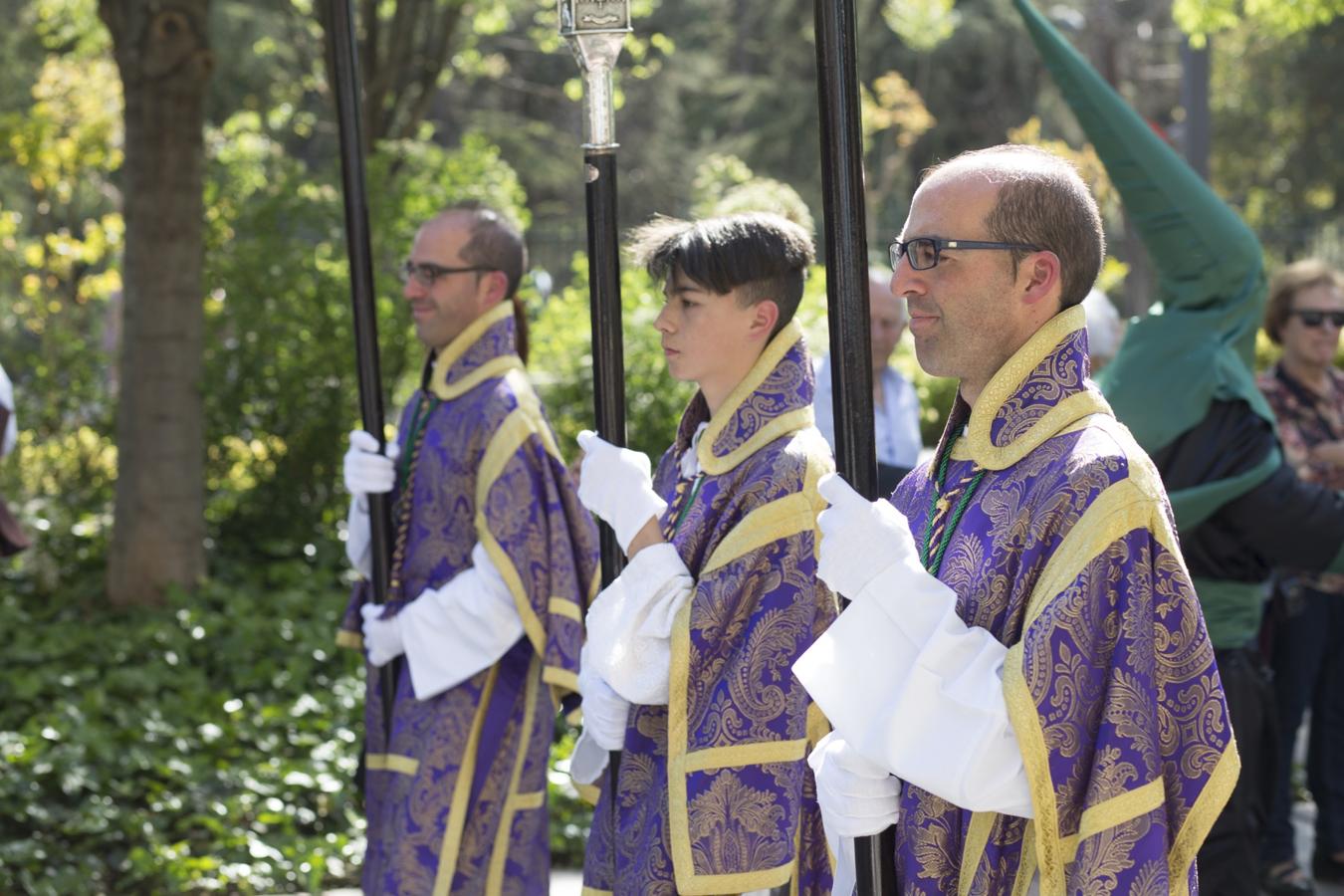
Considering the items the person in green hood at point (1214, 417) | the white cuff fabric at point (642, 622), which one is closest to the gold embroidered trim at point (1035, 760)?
the white cuff fabric at point (642, 622)

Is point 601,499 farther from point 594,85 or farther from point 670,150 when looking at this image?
point 670,150

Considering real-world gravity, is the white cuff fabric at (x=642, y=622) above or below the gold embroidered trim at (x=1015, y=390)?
below

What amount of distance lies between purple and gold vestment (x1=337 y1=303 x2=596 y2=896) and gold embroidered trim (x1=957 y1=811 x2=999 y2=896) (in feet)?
6.20

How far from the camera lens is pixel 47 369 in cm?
923

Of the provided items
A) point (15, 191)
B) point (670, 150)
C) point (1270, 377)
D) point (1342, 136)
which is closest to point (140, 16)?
point (1270, 377)

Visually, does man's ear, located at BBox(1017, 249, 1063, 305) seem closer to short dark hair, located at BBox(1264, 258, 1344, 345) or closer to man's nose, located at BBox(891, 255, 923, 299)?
man's nose, located at BBox(891, 255, 923, 299)

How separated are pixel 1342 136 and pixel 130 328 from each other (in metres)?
25.6

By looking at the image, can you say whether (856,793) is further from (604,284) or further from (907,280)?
(604,284)

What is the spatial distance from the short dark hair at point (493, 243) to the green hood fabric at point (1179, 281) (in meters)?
1.45

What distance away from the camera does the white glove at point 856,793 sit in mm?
2344

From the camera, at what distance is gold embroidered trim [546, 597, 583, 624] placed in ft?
13.7

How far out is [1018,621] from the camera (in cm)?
226

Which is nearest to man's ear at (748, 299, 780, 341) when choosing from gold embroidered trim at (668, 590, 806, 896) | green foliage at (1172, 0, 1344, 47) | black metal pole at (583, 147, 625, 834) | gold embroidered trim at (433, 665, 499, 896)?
black metal pole at (583, 147, 625, 834)

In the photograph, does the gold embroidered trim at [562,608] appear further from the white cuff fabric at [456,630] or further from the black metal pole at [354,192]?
the black metal pole at [354,192]
